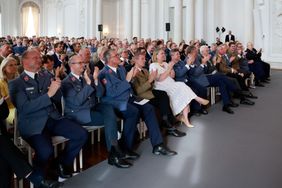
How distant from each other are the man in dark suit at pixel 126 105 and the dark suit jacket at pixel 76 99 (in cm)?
41

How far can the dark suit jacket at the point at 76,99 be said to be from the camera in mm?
3512

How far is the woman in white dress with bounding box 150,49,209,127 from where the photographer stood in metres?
4.98

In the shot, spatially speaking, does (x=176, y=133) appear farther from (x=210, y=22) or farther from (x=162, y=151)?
(x=210, y=22)

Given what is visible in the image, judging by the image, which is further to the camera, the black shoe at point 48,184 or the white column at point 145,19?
the white column at point 145,19

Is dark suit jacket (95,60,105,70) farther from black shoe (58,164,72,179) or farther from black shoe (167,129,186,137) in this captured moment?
black shoe (58,164,72,179)

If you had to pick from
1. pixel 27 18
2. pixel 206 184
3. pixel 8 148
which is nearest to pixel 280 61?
pixel 206 184

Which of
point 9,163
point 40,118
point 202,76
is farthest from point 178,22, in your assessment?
point 9,163

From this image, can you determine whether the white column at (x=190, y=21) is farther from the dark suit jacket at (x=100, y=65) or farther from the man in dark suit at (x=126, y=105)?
the man in dark suit at (x=126, y=105)

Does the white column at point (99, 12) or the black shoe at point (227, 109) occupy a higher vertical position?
the white column at point (99, 12)

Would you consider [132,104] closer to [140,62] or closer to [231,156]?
[140,62]

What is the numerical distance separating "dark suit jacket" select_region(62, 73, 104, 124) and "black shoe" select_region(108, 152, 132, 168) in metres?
0.47

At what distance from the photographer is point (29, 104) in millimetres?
3008

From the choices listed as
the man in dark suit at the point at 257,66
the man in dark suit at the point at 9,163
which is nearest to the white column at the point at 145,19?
the man in dark suit at the point at 257,66

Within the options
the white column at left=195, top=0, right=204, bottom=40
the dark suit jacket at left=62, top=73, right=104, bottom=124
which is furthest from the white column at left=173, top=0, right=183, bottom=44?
the dark suit jacket at left=62, top=73, right=104, bottom=124
